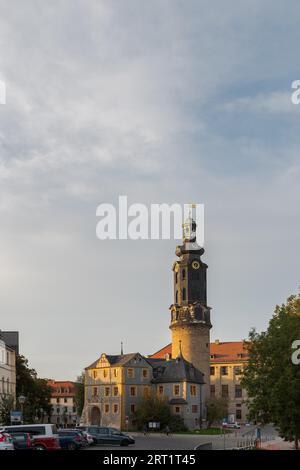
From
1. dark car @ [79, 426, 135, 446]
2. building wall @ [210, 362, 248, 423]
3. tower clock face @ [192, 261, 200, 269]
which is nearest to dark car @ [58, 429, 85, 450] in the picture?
dark car @ [79, 426, 135, 446]

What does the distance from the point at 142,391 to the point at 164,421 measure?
34.3 ft

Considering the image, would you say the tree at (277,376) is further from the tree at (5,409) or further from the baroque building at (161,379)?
the baroque building at (161,379)

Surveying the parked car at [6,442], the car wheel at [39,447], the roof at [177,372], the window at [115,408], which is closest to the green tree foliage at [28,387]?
the window at [115,408]

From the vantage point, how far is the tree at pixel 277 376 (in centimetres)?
4844

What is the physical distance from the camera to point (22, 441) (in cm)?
4350

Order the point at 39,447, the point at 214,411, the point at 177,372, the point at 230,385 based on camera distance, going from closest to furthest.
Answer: the point at 39,447
the point at 177,372
the point at 214,411
the point at 230,385

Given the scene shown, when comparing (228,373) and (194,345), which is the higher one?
(194,345)

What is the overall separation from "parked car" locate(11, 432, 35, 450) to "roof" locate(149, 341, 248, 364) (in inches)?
4725

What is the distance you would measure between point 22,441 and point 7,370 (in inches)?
2337

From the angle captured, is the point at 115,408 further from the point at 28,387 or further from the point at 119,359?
the point at 28,387

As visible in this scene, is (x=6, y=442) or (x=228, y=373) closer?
(x=6, y=442)

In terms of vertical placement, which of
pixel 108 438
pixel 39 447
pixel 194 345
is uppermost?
pixel 194 345

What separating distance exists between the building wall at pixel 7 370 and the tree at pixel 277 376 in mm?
48599

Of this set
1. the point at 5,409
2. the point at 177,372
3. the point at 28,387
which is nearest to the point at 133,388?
the point at 177,372
